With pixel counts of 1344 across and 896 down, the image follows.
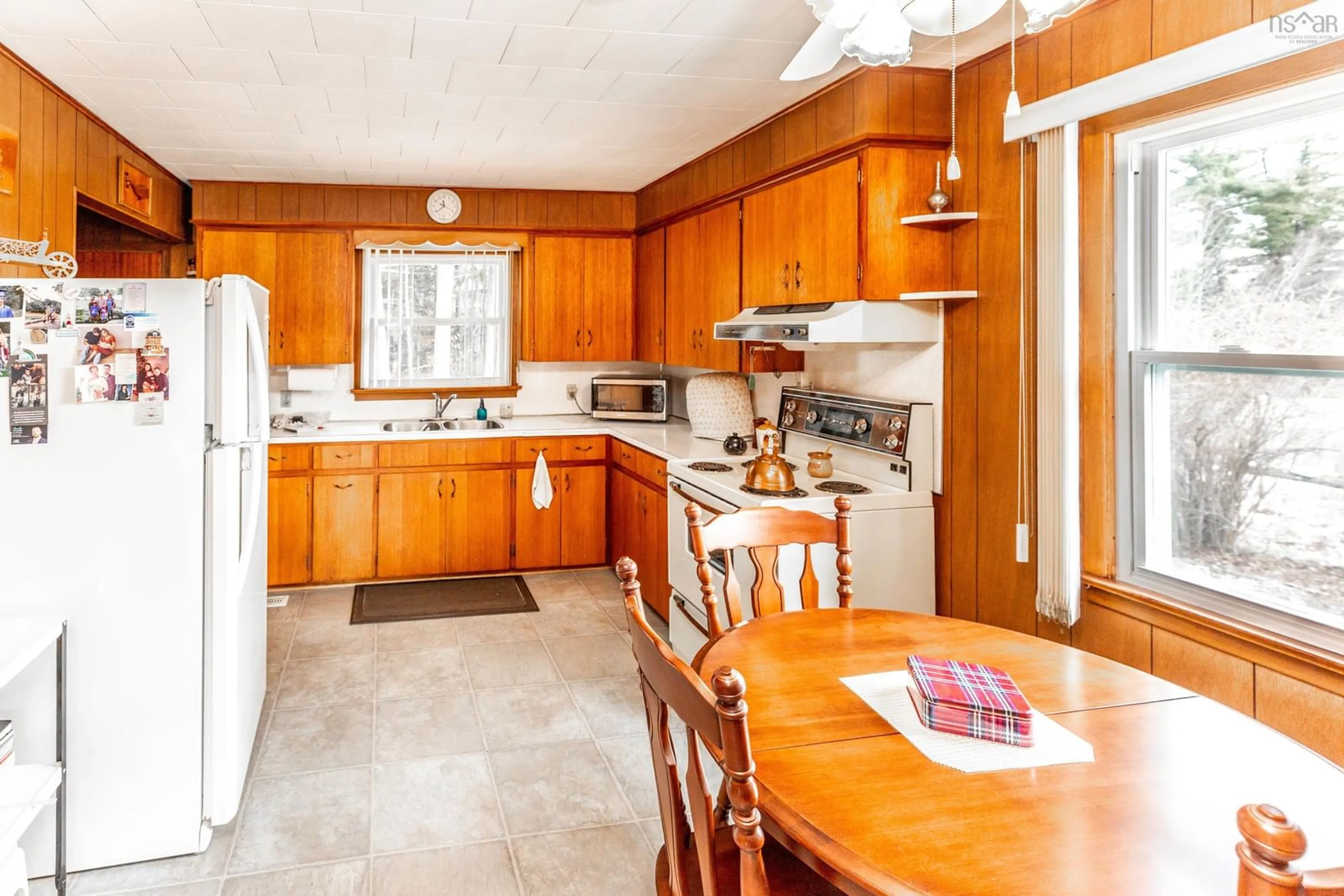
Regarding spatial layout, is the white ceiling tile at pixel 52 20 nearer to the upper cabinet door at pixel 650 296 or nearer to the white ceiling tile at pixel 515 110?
the white ceiling tile at pixel 515 110

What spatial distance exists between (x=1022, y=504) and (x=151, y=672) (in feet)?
8.39

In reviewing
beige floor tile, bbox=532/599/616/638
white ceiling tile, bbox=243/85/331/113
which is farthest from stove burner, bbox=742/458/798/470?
white ceiling tile, bbox=243/85/331/113

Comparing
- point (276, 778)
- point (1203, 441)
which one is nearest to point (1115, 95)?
point (1203, 441)

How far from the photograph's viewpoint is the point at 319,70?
3074 mm

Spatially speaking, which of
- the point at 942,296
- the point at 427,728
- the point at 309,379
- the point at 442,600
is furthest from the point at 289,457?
the point at 942,296

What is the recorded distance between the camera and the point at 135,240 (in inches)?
202

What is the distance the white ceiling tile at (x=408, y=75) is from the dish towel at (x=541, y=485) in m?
2.43

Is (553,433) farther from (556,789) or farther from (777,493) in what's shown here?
(556,789)

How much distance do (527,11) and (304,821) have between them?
2.46 m

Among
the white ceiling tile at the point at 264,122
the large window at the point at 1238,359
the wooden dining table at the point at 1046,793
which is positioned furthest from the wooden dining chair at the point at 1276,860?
the white ceiling tile at the point at 264,122

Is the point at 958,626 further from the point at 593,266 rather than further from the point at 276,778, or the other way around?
the point at 593,266

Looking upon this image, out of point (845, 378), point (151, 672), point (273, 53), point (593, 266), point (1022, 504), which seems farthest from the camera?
point (593, 266)

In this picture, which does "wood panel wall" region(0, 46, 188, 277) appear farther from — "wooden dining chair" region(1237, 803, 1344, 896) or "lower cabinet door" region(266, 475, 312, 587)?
"wooden dining chair" region(1237, 803, 1344, 896)

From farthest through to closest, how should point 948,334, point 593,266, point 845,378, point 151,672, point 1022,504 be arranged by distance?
point 593,266 < point 845,378 < point 948,334 < point 1022,504 < point 151,672
